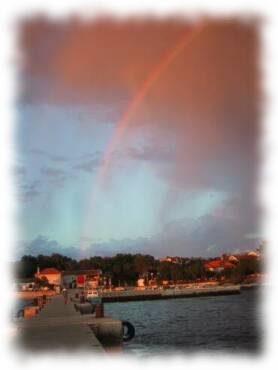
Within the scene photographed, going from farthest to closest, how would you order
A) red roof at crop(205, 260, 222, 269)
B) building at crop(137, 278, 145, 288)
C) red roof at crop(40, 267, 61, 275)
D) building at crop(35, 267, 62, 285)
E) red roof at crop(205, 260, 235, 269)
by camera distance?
1. red roof at crop(205, 260, 222, 269)
2. red roof at crop(205, 260, 235, 269)
3. building at crop(137, 278, 145, 288)
4. red roof at crop(40, 267, 61, 275)
5. building at crop(35, 267, 62, 285)

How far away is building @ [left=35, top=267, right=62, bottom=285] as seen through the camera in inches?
4633

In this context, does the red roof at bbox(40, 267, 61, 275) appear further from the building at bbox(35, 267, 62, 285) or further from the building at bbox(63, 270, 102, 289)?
the building at bbox(63, 270, 102, 289)

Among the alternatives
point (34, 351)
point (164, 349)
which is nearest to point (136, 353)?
point (164, 349)

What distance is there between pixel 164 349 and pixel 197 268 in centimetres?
10546

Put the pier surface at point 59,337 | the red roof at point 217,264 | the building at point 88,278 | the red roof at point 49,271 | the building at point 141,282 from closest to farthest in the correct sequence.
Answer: the pier surface at point 59,337 < the red roof at point 49,271 < the building at point 88,278 < the building at point 141,282 < the red roof at point 217,264

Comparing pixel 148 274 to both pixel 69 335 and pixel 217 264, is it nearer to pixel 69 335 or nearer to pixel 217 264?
pixel 217 264

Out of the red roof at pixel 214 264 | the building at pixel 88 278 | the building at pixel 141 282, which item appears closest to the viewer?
the building at pixel 88 278

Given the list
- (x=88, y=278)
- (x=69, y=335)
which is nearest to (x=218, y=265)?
(x=88, y=278)

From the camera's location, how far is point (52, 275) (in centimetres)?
12156

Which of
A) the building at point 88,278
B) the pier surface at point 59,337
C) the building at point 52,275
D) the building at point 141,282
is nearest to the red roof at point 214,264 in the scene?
the building at point 141,282

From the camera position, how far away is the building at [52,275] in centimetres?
11769

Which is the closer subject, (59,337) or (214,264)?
(59,337)

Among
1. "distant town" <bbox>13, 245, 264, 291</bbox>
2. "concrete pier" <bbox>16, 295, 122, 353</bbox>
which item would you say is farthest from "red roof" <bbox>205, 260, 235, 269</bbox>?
"concrete pier" <bbox>16, 295, 122, 353</bbox>

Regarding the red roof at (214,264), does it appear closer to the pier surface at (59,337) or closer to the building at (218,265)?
the building at (218,265)
